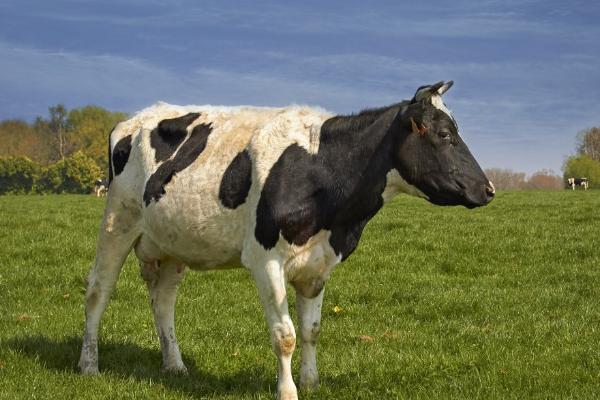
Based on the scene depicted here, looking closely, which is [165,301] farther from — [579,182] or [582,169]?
[582,169]

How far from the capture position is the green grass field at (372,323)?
273 inches

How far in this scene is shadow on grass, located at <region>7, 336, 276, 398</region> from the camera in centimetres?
696

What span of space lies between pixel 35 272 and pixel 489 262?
28.0ft

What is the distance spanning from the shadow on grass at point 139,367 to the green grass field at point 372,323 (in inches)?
0.8

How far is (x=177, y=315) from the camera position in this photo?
10383 millimetres

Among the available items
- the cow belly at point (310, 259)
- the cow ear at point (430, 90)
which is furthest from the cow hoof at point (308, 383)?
the cow ear at point (430, 90)

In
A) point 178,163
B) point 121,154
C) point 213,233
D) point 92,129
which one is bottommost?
point 213,233

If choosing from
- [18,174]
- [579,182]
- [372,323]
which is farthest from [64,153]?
[372,323]

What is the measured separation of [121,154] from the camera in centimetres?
768

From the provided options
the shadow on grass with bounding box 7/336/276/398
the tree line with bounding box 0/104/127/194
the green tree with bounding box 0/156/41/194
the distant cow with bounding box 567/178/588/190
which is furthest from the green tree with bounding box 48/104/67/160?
the shadow on grass with bounding box 7/336/276/398

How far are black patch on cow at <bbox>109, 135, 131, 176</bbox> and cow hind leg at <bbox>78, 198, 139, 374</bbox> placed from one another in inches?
13.4

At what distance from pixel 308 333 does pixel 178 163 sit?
2.00 meters

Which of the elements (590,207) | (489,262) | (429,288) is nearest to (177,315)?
(429,288)

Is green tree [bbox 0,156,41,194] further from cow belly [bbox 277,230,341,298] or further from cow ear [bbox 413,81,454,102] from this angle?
cow ear [bbox 413,81,454,102]
